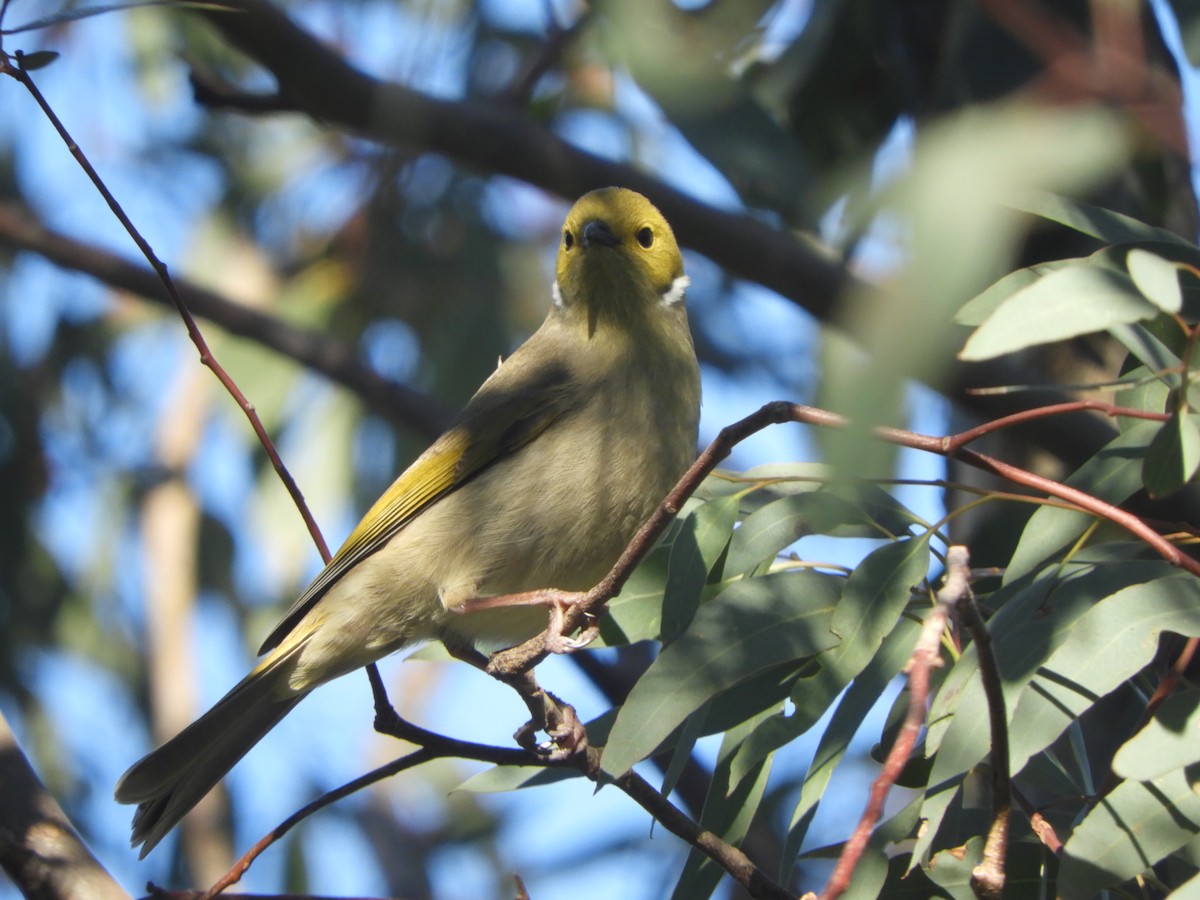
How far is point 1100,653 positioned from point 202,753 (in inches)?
77.7

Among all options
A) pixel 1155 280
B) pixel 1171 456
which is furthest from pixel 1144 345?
pixel 1155 280

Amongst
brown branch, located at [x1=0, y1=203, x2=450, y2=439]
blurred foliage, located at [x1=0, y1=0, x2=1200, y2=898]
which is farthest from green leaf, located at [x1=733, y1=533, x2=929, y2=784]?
brown branch, located at [x1=0, y1=203, x2=450, y2=439]

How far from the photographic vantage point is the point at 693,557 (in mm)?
2145

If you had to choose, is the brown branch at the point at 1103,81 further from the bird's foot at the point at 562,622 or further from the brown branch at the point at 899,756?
the bird's foot at the point at 562,622

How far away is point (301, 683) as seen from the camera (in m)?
3.02

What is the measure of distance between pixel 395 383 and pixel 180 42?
9.45 ft

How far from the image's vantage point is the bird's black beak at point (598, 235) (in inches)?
125

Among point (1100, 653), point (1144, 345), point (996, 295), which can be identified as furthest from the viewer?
point (996, 295)

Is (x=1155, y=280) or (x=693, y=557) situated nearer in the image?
(x=1155, y=280)

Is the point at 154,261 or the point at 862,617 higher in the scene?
the point at 154,261

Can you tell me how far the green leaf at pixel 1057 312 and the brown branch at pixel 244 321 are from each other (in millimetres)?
3118

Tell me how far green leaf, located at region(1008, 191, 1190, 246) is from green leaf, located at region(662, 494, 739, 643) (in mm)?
682

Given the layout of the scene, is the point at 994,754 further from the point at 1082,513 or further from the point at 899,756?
the point at 1082,513

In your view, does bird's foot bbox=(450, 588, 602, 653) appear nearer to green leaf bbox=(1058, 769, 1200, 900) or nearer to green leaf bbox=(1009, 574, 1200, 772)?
green leaf bbox=(1009, 574, 1200, 772)
